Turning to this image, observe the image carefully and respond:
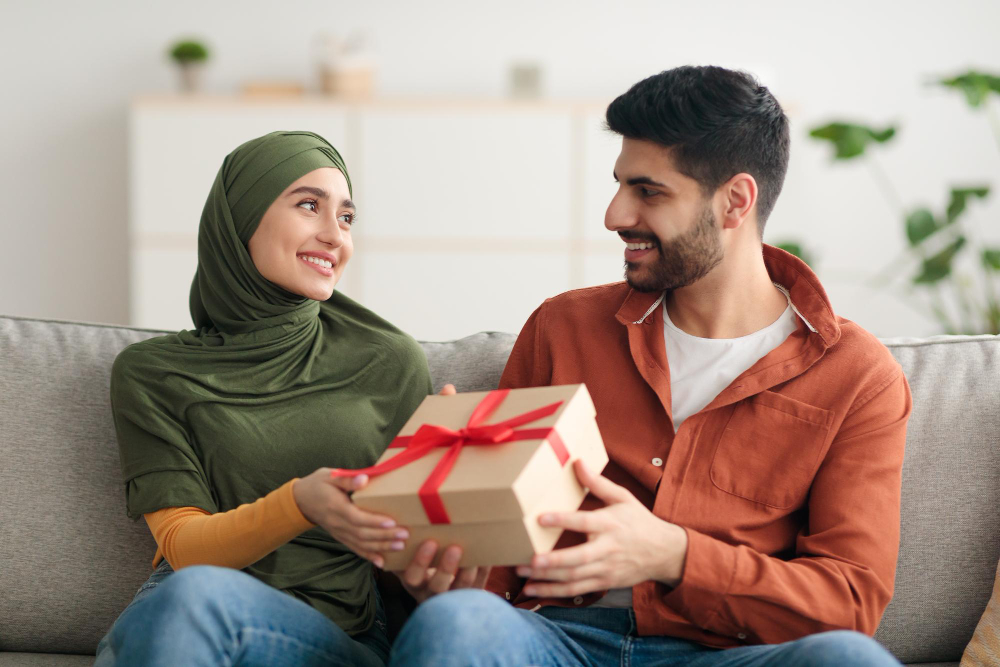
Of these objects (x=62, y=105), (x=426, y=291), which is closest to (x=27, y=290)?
(x=62, y=105)

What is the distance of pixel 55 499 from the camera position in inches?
66.6

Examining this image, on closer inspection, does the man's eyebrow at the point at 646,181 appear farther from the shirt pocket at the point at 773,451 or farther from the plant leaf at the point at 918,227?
the plant leaf at the point at 918,227

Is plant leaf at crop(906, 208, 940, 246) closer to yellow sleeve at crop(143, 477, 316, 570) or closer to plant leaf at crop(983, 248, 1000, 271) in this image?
plant leaf at crop(983, 248, 1000, 271)

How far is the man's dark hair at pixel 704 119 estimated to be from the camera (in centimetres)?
154

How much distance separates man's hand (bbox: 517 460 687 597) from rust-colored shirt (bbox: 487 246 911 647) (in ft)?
0.13

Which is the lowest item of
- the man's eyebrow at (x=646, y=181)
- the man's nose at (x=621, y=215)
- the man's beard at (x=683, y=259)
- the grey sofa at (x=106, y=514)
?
the grey sofa at (x=106, y=514)

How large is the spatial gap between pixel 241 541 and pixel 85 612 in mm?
493

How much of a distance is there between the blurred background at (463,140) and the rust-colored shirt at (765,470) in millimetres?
2808

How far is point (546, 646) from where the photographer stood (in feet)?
4.26

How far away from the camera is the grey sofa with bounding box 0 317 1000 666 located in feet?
5.37

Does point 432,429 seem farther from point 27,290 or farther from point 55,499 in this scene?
point 27,290

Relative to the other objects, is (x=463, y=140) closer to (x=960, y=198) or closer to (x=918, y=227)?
(x=918, y=227)

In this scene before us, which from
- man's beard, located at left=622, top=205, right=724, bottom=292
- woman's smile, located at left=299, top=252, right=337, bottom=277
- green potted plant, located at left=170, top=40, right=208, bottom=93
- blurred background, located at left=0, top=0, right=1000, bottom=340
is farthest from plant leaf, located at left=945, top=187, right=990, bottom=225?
green potted plant, located at left=170, top=40, right=208, bottom=93

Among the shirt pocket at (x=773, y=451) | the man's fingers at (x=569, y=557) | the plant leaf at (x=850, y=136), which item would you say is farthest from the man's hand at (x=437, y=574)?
the plant leaf at (x=850, y=136)
